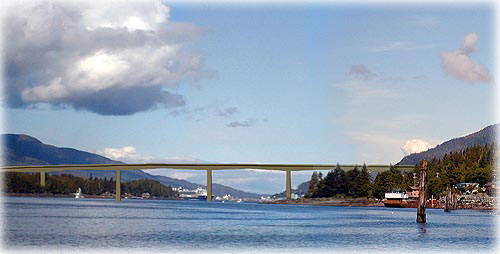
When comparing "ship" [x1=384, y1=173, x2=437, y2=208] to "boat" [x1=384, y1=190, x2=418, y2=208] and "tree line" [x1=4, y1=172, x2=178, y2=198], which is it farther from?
"tree line" [x1=4, y1=172, x2=178, y2=198]

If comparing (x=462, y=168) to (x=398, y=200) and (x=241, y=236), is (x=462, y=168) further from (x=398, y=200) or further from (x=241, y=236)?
(x=241, y=236)

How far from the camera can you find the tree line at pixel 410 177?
341 ft

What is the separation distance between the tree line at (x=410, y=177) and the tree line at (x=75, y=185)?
42.4 metres

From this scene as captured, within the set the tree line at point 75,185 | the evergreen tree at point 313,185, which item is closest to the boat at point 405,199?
the evergreen tree at point 313,185

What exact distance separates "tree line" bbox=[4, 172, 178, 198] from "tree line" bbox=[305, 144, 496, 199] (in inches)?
1668

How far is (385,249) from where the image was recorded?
1545 inches

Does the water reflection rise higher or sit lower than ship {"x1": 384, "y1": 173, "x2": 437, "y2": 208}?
lower

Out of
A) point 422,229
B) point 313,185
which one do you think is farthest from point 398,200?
point 422,229

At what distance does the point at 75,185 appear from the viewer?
157m

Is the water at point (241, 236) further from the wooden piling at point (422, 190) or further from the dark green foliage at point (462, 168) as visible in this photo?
the dark green foliage at point (462, 168)

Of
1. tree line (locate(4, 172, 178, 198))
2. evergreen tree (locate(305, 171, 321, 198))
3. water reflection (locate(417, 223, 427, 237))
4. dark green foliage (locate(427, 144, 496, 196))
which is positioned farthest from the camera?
tree line (locate(4, 172, 178, 198))

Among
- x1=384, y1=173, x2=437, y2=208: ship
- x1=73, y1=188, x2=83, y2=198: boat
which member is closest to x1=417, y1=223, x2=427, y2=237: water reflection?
x1=384, y1=173, x2=437, y2=208: ship

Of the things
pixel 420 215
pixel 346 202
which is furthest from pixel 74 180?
pixel 420 215

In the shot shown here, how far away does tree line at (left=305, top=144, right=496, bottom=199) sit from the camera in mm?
103812
